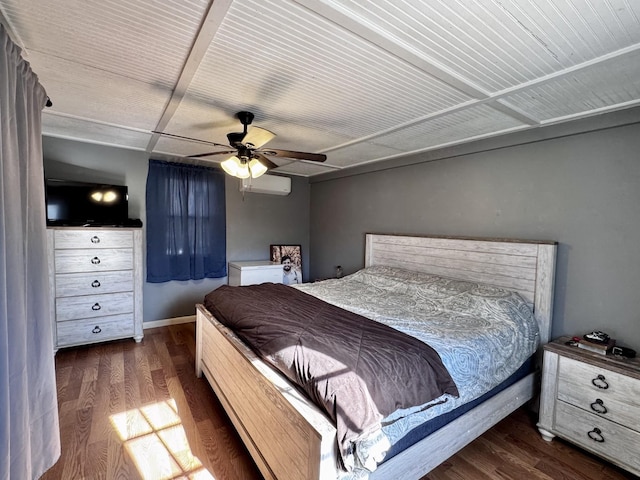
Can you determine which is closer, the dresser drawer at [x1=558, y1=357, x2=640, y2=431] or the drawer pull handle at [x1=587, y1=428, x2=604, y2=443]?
the dresser drawer at [x1=558, y1=357, x2=640, y2=431]

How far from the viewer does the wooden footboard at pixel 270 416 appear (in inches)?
46.4

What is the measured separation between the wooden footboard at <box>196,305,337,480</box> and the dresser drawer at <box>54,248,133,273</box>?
5.82 ft

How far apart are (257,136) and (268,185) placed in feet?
7.46

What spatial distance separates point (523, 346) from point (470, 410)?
0.73 meters

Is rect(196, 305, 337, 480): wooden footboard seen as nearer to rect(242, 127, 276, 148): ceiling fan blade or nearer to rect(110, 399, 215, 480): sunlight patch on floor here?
rect(110, 399, 215, 480): sunlight patch on floor

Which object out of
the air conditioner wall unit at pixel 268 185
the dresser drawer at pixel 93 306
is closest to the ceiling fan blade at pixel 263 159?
the air conditioner wall unit at pixel 268 185

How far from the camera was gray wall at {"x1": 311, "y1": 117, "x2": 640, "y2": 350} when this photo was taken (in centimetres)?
209

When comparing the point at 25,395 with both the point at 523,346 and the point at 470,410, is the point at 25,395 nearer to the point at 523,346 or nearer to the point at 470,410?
the point at 470,410

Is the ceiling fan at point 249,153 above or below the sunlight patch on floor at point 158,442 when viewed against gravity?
above

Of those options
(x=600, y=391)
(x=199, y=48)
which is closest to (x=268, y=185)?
(x=199, y=48)

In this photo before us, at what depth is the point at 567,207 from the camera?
2.36 m

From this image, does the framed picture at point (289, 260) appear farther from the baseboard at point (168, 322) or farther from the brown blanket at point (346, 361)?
the brown blanket at point (346, 361)

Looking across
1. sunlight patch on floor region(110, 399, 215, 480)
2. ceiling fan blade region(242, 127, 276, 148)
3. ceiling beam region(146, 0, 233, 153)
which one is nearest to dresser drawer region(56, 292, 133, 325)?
sunlight patch on floor region(110, 399, 215, 480)

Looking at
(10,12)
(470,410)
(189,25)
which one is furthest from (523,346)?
(10,12)
